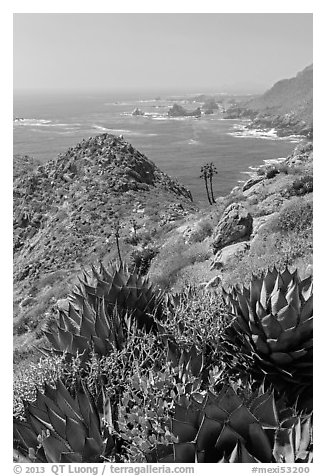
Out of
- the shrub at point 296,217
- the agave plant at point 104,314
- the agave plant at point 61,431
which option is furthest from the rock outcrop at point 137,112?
the agave plant at point 61,431

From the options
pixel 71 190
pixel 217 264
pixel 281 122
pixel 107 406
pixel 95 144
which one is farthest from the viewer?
pixel 95 144

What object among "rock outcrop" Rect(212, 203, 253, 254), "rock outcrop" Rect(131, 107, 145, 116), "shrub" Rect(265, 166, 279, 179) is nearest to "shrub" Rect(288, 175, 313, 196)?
"rock outcrop" Rect(212, 203, 253, 254)

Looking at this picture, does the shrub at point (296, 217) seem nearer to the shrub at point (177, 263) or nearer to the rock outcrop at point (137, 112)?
the shrub at point (177, 263)

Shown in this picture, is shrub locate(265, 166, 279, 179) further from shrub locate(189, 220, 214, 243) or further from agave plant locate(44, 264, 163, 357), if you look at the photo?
agave plant locate(44, 264, 163, 357)

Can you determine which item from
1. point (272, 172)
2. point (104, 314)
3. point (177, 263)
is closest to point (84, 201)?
point (272, 172)

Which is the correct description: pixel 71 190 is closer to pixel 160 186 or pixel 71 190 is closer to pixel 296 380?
pixel 160 186
